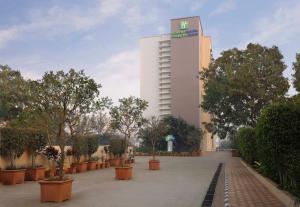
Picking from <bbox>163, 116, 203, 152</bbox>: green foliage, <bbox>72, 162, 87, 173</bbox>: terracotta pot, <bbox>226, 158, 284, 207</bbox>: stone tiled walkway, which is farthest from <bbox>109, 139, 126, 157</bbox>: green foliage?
<bbox>163, 116, 203, 152</bbox>: green foliage

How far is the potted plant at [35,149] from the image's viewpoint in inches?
642

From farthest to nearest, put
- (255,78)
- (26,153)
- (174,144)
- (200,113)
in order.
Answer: (200,113) < (174,144) < (255,78) < (26,153)

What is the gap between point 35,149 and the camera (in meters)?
17.5

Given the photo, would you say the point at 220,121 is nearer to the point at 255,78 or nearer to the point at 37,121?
the point at 255,78

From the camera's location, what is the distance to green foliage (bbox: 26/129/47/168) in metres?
16.8

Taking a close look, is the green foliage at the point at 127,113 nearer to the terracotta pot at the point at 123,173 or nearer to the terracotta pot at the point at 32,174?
the terracotta pot at the point at 123,173

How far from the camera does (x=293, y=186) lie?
34.7ft

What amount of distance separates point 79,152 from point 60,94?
12789 mm

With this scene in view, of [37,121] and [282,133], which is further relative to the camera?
[37,121]

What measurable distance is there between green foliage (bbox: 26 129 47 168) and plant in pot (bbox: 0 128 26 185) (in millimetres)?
666

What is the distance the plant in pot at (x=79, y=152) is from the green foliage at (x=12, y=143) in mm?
6094

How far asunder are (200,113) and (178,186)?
7082 centimetres

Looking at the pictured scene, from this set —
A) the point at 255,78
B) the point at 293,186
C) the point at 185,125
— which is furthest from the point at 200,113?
the point at 293,186

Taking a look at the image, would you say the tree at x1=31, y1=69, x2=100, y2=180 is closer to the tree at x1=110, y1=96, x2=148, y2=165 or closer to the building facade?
the tree at x1=110, y1=96, x2=148, y2=165
